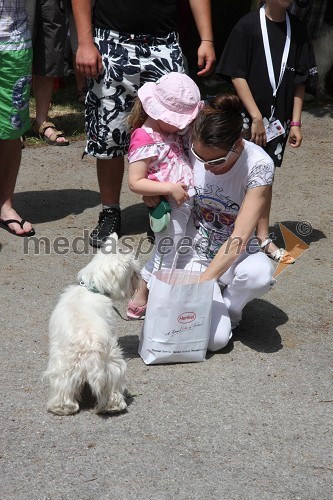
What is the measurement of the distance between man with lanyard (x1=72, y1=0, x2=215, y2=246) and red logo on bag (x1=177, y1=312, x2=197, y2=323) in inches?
70.0

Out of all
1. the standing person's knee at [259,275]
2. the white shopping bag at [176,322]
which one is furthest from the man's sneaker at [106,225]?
the standing person's knee at [259,275]

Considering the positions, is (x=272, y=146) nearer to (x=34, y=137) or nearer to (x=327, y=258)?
(x=327, y=258)

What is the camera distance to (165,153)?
4410 millimetres

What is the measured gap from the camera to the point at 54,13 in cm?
707

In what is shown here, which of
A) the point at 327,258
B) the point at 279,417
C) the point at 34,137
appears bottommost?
the point at 34,137

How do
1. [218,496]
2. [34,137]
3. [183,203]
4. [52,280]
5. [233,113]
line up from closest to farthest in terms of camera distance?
[218,496]
[233,113]
[183,203]
[52,280]
[34,137]

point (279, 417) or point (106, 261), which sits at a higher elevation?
point (106, 261)

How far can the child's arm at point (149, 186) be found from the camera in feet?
13.7

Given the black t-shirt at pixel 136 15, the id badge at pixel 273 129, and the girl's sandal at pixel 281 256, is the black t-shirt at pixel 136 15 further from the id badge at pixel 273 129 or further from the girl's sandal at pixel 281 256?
the girl's sandal at pixel 281 256

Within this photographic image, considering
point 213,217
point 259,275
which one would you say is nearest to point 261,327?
point 259,275

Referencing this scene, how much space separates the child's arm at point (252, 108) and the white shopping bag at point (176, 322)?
1.48 metres

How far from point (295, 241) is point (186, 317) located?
6.88 feet

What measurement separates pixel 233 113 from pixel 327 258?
1927mm

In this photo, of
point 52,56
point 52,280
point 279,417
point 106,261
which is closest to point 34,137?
point 52,56
